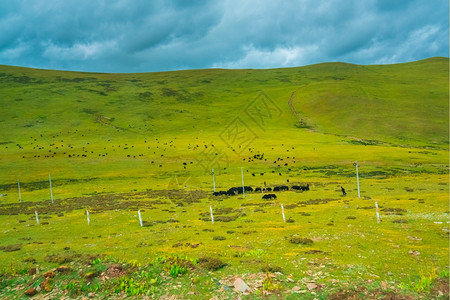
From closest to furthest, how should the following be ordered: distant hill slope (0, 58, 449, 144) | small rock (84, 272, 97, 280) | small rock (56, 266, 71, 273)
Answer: small rock (84, 272, 97, 280), small rock (56, 266, 71, 273), distant hill slope (0, 58, 449, 144)

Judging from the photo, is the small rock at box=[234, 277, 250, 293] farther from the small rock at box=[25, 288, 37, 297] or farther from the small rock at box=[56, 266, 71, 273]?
the small rock at box=[25, 288, 37, 297]

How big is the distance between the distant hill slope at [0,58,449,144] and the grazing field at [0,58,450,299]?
1313 millimetres

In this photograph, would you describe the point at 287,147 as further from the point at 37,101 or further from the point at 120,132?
the point at 37,101

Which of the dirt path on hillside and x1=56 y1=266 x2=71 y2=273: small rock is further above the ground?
the dirt path on hillside

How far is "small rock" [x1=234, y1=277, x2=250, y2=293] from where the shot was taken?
1318 centimetres

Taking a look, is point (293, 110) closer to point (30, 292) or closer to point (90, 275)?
point (90, 275)

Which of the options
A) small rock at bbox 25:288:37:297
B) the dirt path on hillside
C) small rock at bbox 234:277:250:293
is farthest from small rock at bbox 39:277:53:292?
the dirt path on hillside

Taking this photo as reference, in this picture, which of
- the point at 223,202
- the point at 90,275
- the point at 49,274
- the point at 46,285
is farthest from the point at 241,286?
the point at 223,202

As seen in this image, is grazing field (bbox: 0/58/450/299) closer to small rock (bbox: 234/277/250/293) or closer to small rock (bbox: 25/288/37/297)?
small rock (bbox: 25/288/37/297)

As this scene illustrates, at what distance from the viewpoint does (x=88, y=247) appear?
21312mm

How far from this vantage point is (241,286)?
43.9 ft

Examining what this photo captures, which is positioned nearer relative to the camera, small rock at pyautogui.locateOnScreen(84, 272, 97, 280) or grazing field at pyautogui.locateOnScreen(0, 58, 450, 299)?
grazing field at pyautogui.locateOnScreen(0, 58, 450, 299)

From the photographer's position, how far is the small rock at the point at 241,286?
13.2m

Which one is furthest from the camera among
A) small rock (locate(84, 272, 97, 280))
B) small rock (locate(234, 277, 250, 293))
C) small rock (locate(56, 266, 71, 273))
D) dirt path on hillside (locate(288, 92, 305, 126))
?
dirt path on hillside (locate(288, 92, 305, 126))
